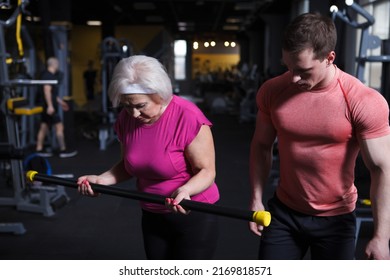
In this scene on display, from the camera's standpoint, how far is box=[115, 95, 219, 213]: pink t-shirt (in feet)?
4.11

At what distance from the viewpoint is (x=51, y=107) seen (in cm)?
498

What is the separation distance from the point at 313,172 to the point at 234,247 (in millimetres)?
1489

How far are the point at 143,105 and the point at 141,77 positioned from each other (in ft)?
0.24

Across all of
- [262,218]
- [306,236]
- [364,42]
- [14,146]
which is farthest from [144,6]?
[262,218]

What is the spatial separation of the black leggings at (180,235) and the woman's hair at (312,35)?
1.75ft

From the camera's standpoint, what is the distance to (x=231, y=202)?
355cm

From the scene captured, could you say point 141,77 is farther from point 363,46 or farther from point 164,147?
point 363,46

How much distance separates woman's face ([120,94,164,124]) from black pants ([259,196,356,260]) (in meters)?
0.42

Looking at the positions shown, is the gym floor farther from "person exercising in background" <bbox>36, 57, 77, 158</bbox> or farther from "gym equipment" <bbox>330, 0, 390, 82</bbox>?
"gym equipment" <bbox>330, 0, 390, 82</bbox>

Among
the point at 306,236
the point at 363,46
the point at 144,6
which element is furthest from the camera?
the point at 144,6

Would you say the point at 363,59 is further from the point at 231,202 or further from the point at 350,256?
the point at 350,256

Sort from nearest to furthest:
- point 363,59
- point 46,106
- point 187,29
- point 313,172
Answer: point 313,172 → point 363,59 → point 46,106 → point 187,29

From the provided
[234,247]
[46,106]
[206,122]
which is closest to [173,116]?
[206,122]

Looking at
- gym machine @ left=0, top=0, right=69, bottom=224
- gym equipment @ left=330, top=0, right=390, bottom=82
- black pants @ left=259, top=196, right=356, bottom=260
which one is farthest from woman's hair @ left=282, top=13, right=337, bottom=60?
gym machine @ left=0, top=0, right=69, bottom=224
